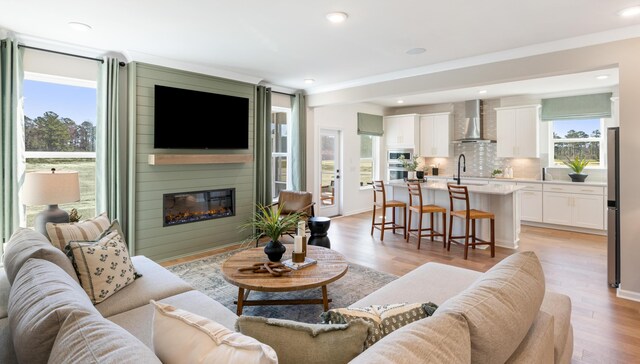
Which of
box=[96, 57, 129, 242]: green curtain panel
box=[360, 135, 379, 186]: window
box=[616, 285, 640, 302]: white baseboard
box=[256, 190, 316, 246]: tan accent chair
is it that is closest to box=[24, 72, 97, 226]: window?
box=[96, 57, 129, 242]: green curtain panel

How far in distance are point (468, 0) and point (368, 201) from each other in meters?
6.09

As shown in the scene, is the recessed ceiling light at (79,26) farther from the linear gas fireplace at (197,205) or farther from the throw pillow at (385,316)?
the throw pillow at (385,316)

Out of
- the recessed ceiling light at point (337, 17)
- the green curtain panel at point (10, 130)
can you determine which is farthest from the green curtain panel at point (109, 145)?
the recessed ceiling light at point (337, 17)

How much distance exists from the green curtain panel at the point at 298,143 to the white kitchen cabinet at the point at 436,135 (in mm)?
3448

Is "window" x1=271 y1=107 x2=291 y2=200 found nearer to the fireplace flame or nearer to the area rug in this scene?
the fireplace flame

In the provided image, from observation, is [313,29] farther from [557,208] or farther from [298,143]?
[557,208]

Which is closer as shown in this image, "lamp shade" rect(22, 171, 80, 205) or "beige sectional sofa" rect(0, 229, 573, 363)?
"beige sectional sofa" rect(0, 229, 573, 363)

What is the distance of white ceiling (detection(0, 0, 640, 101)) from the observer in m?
2.88

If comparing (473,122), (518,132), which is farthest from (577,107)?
(473,122)

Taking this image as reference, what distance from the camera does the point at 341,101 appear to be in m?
5.83

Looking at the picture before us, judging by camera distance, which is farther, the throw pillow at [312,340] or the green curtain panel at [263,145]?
the green curtain panel at [263,145]

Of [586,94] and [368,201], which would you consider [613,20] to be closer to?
[586,94]

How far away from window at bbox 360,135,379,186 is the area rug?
4400mm

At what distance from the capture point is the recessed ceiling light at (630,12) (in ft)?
9.42
